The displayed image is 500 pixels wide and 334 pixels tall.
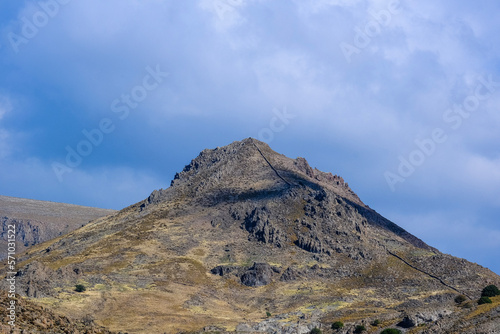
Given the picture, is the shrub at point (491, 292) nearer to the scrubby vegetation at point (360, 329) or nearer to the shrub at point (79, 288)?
the scrubby vegetation at point (360, 329)

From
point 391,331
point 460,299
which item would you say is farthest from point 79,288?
point 460,299

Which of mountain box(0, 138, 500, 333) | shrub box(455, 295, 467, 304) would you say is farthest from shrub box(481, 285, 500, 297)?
shrub box(455, 295, 467, 304)

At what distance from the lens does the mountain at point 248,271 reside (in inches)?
4565

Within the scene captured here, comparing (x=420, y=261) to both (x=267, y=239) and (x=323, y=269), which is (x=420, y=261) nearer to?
(x=323, y=269)

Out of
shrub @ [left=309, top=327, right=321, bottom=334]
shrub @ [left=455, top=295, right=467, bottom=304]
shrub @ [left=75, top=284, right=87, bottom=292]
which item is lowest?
shrub @ [left=309, top=327, right=321, bottom=334]

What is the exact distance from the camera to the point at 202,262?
524ft

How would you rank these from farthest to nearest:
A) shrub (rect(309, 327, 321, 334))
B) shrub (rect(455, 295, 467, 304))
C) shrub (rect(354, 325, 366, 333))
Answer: shrub (rect(455, 295, 467, 304)), shrub (rect(309, 327, 321, 334)), shrub (rect(354, 325, 366, 333))

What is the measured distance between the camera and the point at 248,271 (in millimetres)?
154375

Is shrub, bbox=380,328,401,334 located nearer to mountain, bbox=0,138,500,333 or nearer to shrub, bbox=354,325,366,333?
mountain, bbox=0,138,500,333

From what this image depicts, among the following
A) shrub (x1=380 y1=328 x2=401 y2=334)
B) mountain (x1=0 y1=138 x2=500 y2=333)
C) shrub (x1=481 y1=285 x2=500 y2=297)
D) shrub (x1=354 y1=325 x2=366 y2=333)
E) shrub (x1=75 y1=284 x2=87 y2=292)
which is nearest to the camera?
shrub (x1=380 y1=328 x2=401 y2=334)

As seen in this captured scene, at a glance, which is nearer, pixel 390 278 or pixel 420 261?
pixel 390 278

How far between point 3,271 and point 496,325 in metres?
133

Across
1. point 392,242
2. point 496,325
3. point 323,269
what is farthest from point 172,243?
point 496,325

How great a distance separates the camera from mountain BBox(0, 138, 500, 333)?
11595cm
